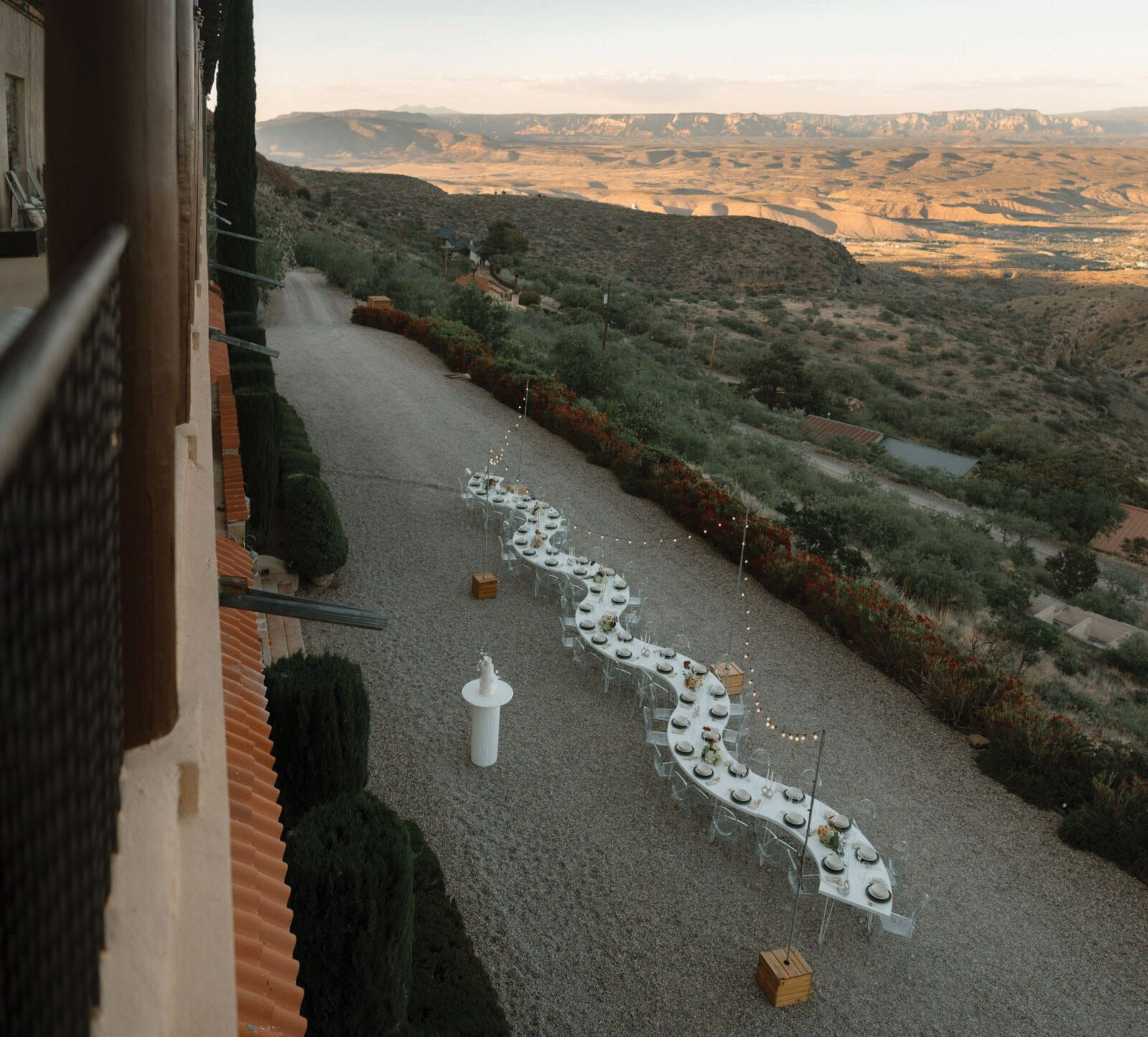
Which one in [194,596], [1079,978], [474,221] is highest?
[474,221]

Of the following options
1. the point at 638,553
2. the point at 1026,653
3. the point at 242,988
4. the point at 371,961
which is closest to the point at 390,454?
the point at 638,553

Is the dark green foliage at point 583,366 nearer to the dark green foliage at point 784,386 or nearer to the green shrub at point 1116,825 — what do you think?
the dark green foliage at point 784,386

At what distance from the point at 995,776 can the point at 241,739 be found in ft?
31.8

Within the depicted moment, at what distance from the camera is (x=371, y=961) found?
5176mm

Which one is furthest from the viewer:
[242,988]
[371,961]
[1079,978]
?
[1079,978]

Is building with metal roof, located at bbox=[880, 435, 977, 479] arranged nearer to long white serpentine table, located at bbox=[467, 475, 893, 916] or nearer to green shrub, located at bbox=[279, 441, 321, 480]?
long white serpentine table, located at bbox=[467, 475, 893, 916]

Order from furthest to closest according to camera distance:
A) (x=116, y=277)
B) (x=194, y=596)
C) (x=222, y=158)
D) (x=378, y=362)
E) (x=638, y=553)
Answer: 1. (x=378, y=362)
2. (x=638, y=553)
3. (x=222, y=158)
4. (x=194, y=596)
5. (x=116, y=277)

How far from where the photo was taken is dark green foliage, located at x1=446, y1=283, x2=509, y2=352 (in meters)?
28.2

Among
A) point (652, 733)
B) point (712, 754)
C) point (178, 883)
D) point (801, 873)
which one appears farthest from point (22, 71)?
point (801, 873)

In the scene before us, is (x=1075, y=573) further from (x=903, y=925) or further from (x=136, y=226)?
(x=136, y=226)

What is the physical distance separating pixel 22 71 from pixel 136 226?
18.1ft

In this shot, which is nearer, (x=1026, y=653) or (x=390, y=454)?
(x=1026, y=653)

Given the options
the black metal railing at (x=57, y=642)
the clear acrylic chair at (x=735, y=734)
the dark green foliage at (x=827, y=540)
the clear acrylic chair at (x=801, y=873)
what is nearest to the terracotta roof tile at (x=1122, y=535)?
the dark green foliage at (x=827, y=540)

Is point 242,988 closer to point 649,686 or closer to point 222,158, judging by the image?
point 649,686
